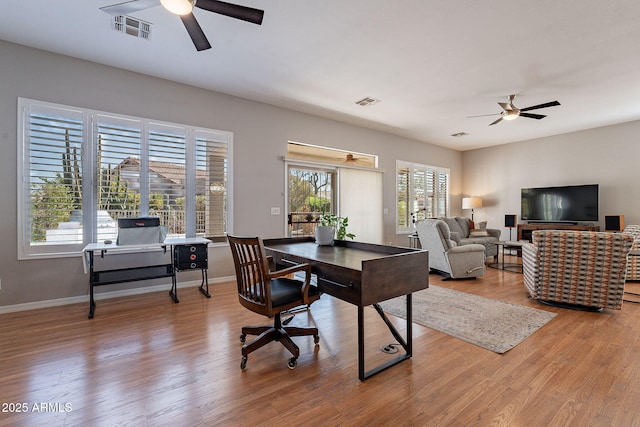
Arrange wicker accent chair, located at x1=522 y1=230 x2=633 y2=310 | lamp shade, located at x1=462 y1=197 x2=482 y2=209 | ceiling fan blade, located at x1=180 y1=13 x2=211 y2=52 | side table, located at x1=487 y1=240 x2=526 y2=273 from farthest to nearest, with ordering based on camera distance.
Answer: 1. lamp shade, located at x1=462 y1=197 x2=482 y2=209
2. side table, located at x1=487 y1=240 x2=526 y2=273
3. wicker accent chair, located at x1=522 y1=230 x2=633 y2=310
4. ceiling fan blade, located at x1=180 y1=13 x2=211 y2=52

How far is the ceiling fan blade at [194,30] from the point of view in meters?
A: 2.28

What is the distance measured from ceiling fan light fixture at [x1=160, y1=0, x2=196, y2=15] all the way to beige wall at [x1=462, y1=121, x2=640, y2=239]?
7.82 meters

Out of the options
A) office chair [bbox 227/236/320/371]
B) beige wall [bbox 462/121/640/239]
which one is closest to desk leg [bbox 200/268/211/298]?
office chair [bbox 227/236/320/371]

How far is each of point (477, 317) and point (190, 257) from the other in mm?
3398

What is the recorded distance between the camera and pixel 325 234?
287 cm

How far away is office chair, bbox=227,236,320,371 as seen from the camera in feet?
6.60

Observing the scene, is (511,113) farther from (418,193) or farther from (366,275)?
(366,275)

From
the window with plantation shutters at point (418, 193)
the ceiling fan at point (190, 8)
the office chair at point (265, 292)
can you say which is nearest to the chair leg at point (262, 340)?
the office chair at point (265, 292)

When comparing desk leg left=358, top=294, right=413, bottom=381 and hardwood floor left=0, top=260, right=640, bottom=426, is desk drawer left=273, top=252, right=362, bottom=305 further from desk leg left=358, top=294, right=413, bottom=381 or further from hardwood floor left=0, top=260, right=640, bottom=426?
hardwood floor left=0, top=260, right=640, bottom=426

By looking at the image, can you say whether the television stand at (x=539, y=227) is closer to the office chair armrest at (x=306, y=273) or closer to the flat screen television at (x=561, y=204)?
the flat screen television at (x=561, y=204)

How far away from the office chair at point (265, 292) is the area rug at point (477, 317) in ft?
4.43

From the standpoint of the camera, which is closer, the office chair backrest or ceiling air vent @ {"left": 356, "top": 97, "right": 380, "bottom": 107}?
the office chair backrest

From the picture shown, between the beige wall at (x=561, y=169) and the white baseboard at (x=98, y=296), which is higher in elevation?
the beige wall at (x=561, y=169)

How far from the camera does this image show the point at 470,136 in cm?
688
